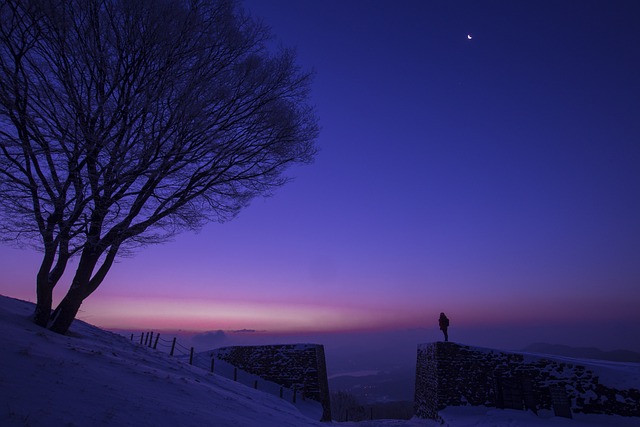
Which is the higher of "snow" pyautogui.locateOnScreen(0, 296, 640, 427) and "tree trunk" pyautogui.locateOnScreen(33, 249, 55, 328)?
"tree trunk" pyautogui.locateOnScreen(33, 249, 55, 328)

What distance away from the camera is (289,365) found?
20578 millimetres

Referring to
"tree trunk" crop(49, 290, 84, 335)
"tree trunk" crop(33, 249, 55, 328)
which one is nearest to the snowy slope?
"tree trunk" crop(33, 249, 55, 328)

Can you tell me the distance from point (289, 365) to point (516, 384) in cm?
1217

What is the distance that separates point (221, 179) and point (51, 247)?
4.10m

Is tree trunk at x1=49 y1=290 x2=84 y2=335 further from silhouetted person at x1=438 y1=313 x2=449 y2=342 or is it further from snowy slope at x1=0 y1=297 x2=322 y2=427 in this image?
silhouetted person at x1=438 y1=313 x2=449 y2=342

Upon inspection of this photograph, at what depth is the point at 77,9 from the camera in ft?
23.7

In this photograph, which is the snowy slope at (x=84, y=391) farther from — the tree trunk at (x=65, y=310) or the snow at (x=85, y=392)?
the tree trunk at (x=65, y=310)

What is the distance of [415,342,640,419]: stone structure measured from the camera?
15.9m

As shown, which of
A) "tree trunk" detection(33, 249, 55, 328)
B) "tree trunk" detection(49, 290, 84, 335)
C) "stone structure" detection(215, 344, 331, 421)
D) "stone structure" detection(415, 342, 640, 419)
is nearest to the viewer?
"tree trunk" detection(33, 249, 55, 328)

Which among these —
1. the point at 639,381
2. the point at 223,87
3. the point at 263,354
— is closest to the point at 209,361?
the point at 263,354

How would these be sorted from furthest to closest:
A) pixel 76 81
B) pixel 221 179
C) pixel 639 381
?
pixel 639 381, pixel 221 179, pixel 76 81

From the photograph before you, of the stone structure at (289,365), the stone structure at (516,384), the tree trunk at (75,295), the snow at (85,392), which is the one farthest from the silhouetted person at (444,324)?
the tree trunk at (75,295)

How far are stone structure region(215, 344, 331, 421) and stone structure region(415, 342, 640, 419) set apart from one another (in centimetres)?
635

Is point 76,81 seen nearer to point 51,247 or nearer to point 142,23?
point 142,23
